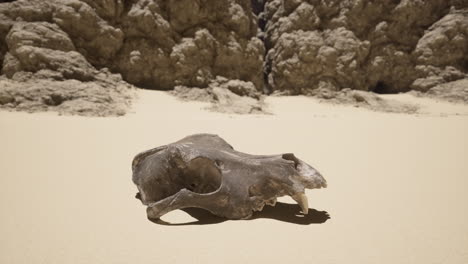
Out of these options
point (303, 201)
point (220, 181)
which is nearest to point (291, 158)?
point (303, 201)

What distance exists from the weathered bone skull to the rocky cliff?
4.64m

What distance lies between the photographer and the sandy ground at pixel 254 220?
4.12 ft

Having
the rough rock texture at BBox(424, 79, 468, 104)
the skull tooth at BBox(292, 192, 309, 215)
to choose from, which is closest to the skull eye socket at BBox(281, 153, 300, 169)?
the skull tooth at BBox(292, 192, 309, 215)

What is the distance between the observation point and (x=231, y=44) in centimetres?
975

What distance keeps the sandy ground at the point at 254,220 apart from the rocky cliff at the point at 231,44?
12.1ft

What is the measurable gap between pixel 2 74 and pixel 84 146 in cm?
525

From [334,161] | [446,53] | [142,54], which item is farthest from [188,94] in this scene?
[446,53]

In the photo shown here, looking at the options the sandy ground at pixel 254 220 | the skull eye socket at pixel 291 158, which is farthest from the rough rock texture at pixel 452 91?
the skull eye socket at pixel 291 158

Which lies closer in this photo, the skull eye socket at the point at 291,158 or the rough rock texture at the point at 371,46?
the skull eye socket at the point at 291,158

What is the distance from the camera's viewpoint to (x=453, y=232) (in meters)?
1.39

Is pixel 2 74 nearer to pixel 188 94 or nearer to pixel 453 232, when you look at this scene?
pixel 188 94

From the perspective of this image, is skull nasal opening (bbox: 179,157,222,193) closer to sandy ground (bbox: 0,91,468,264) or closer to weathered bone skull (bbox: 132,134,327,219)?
weathered bone skull (bbox: 132,134,327,219)

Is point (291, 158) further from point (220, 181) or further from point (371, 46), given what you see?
point (371, 46)

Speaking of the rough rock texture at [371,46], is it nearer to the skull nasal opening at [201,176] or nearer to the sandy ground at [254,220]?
the sandy ground at [254,220]
